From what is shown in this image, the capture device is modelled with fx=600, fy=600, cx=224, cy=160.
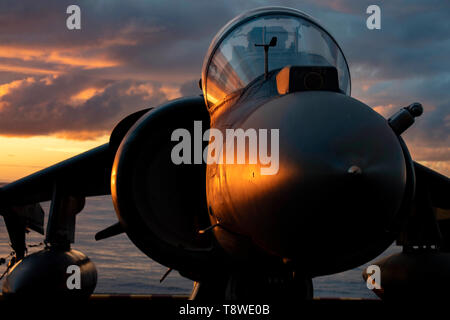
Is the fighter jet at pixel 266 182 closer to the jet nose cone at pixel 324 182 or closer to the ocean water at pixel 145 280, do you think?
the jet nose cone at pixel 324 182

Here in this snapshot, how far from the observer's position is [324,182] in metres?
3.85

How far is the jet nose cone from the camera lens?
388 cm

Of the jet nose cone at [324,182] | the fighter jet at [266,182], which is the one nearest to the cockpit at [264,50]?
the fighter jet at [266,182]

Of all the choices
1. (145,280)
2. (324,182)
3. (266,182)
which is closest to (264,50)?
(266,182)

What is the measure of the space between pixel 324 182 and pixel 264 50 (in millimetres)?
2441

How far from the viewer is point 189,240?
6570 mm

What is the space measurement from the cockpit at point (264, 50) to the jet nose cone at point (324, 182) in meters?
1.50

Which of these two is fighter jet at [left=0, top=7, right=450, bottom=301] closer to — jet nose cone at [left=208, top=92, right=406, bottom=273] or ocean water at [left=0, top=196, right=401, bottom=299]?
jet nose cone at [left=208, top=92, right=406, bottom=273]

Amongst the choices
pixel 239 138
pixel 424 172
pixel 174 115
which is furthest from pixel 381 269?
pixel 239 138

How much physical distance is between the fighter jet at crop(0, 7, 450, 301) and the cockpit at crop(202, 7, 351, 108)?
0.02 m

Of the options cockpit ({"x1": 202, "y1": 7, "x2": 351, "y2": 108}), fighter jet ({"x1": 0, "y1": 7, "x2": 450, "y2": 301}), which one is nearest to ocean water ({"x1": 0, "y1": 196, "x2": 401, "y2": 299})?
fighter jet ({"x1": 0, "y1": 7, "x2": 450, "y2": 301})

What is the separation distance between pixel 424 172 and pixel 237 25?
14.7ft

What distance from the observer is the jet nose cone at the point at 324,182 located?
3881mm

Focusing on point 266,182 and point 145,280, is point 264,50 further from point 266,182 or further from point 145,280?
point 145,280
